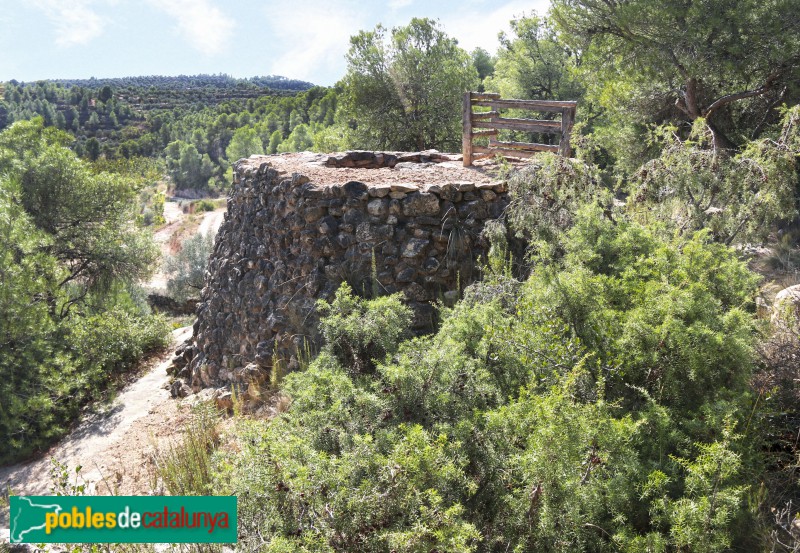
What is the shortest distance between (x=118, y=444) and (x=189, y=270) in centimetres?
1232

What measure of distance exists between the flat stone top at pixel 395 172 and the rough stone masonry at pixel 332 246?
26 mm

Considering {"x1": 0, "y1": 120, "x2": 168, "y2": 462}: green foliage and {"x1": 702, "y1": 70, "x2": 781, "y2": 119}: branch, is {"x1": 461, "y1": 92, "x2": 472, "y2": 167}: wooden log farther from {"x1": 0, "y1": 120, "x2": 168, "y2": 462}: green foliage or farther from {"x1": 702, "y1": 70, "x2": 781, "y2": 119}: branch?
{"x1": 0, "y1": 120, "x2": 168, "y2": 462}: green foliage

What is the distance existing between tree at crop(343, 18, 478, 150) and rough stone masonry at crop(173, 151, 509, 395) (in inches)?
228

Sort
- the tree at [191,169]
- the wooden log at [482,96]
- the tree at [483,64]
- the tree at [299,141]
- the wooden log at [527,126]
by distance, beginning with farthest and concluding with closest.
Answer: the tree at [191,169], the tree at [299,141], the tree at [483,64], the wooden log at [482,96], the wooden log at [527,126]

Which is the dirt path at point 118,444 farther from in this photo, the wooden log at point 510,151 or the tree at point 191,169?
the tree at point 191,169

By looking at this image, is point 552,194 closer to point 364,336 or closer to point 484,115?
point 364,336

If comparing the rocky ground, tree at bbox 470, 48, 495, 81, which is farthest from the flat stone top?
tree at bbox 470, 48, 495, 81

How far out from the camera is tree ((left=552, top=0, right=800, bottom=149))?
29.0ft

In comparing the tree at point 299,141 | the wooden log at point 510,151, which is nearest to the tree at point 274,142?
the tree at point 299,141

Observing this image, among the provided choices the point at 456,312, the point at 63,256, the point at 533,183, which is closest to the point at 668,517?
the point at 456,312

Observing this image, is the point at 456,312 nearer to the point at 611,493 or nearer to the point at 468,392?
the point at 468,392

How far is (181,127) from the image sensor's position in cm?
5788

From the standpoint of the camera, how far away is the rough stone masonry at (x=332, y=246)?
18.9ft

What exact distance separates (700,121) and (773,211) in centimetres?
97
